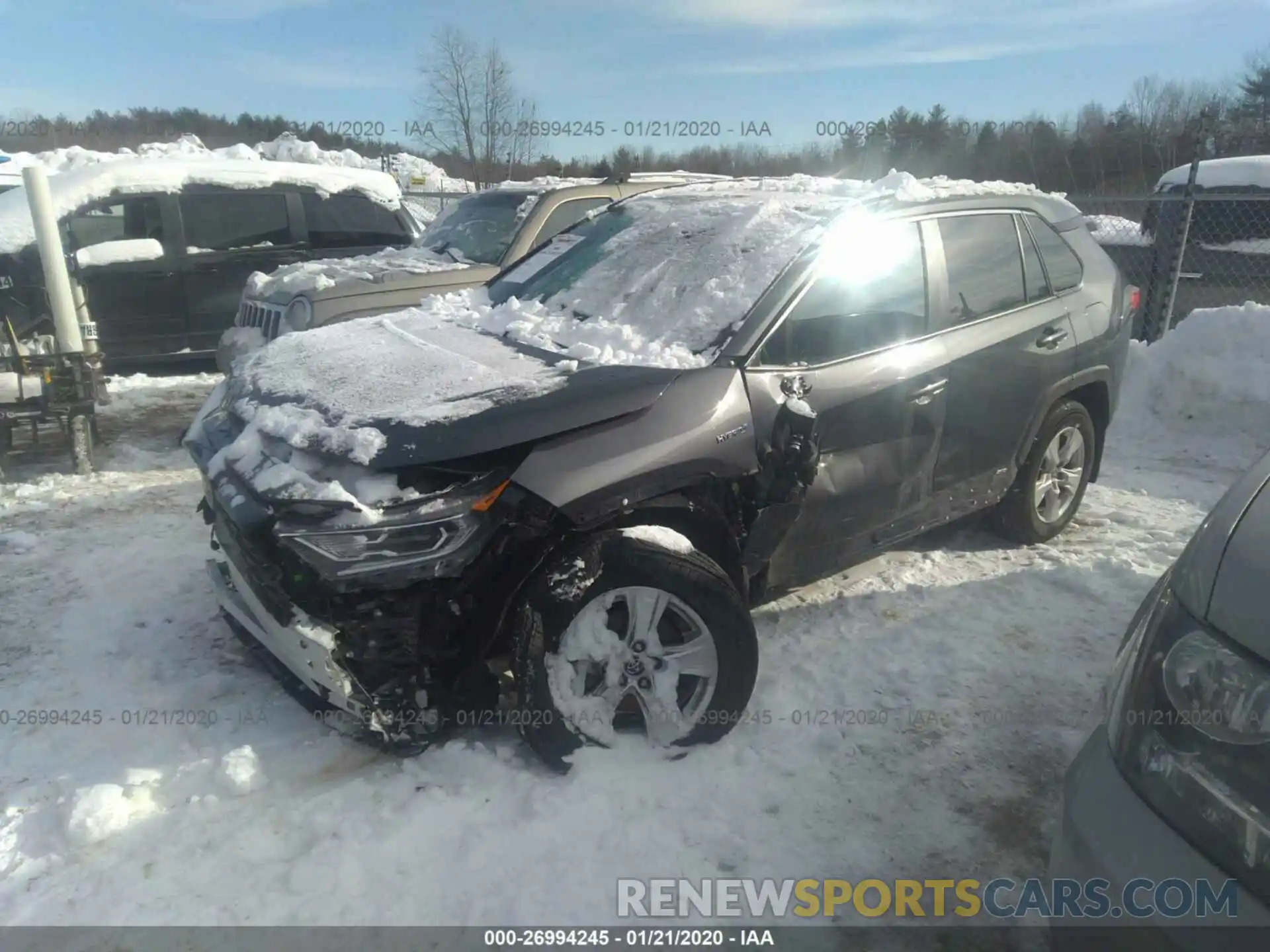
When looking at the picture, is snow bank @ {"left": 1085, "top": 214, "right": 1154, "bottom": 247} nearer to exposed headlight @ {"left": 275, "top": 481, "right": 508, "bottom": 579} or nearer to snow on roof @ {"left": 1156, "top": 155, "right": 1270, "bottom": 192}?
snow on roof @ {"left": 1156, "top": 155, "right": 1270, "bottom": 192}

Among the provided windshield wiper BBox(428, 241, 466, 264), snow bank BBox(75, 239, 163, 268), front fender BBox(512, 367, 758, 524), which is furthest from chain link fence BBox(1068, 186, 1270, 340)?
snow bank BBox(75, 239, 163, 268)

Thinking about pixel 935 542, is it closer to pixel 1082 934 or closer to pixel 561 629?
pixel 561 629

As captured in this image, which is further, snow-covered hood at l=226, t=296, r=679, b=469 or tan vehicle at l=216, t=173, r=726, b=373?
tan vehicle at l=216, t=173, r=726, b=373

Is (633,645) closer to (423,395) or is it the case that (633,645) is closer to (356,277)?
(423,395)

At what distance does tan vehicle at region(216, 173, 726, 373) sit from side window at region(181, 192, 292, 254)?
1387 millimetres

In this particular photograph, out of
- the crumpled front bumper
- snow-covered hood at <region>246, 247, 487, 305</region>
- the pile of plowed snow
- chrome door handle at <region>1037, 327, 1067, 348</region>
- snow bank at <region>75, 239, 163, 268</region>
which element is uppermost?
the pile of plowed snow

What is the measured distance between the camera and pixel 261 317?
21.8 ft

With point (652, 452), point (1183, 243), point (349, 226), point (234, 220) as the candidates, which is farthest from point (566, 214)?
point (1183, 243)

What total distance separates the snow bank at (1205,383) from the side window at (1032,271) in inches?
136

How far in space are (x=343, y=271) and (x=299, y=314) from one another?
0.91 m

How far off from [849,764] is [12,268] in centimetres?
757

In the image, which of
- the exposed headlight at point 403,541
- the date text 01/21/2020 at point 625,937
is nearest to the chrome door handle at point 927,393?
the exposed headlight at point 403,541

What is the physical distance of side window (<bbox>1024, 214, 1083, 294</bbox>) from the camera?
452cm

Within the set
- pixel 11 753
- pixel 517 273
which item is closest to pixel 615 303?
A: pixel 517 273
